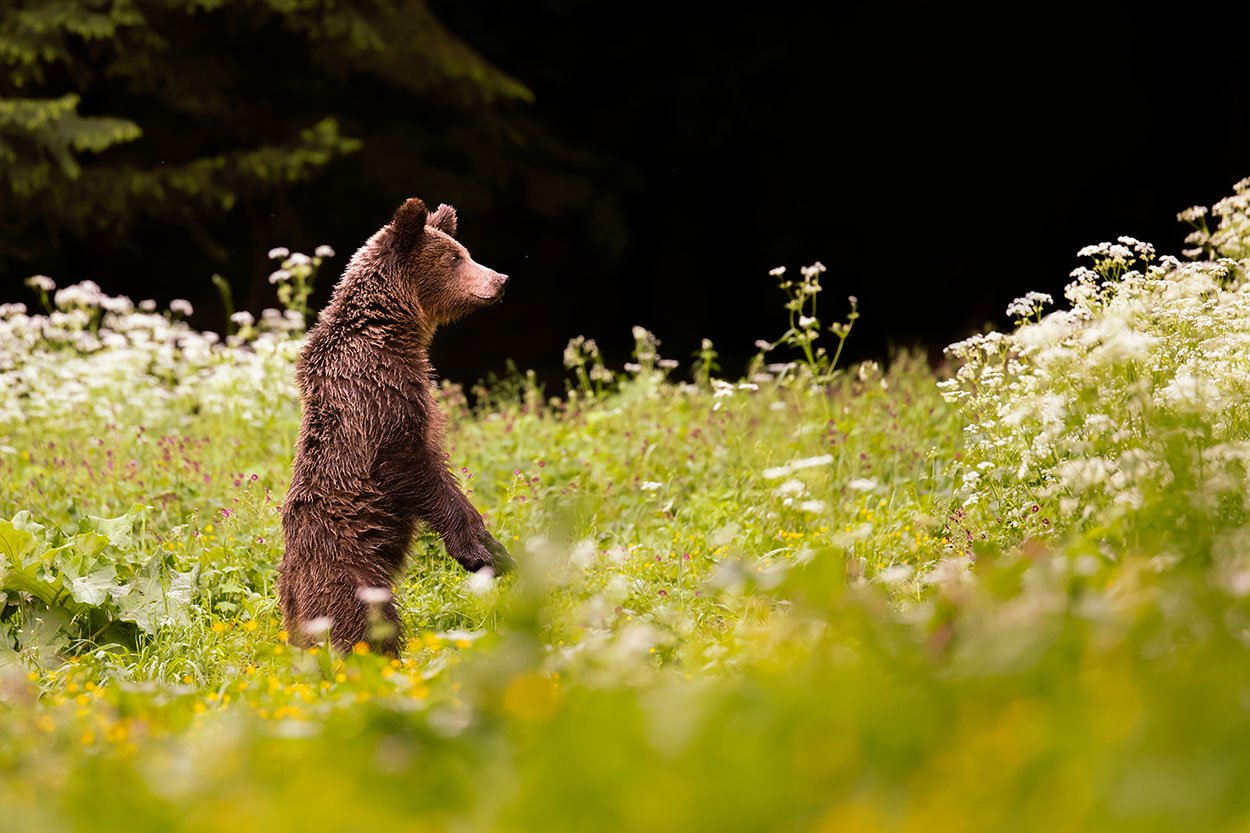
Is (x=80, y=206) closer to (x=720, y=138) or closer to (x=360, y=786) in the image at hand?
(x=720, y=138)

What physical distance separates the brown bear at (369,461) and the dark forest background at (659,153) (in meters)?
5.93

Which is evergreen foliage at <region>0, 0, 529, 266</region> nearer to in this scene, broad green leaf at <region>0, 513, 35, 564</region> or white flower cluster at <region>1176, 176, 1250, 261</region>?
broad green leaf at <region>0, 513, 35, 564</region>

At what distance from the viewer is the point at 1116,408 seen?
4.27 m

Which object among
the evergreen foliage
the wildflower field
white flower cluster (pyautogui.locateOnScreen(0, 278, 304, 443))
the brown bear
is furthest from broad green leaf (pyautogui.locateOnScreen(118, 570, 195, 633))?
the evergreen foliage

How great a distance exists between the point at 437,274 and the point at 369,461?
0.79 meters

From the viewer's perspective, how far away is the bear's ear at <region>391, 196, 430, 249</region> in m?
4.68

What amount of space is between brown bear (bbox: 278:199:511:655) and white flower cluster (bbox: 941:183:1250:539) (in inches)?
77.8

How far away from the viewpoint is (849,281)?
14492 mm

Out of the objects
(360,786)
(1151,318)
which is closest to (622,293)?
(1151,318)

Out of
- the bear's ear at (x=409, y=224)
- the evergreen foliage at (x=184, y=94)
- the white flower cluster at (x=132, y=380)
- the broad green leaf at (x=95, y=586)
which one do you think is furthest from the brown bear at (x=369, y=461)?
the evergreen foliage at (x=184, y=94)

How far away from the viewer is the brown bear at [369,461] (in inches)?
177

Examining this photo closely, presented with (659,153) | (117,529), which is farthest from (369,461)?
(659,153)

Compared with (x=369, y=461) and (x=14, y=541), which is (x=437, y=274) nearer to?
(x=369, y=461)

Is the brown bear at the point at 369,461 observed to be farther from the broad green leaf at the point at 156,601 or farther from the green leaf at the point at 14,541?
the green leaf at the point at 14,541
